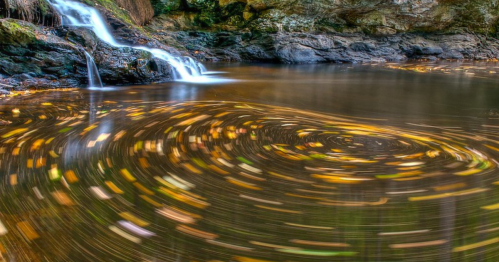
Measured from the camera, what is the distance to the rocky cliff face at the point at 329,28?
48.4ft

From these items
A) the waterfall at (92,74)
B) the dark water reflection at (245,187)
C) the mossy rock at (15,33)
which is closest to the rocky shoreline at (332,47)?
the waterfall at (92,74)

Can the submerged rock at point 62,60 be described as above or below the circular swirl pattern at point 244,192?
above

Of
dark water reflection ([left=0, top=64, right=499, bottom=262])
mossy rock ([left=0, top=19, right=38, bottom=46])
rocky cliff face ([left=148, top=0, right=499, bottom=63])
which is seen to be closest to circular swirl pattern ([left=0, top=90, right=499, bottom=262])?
dark water reflection ([left=0, top=64, right=499, bottom=262])

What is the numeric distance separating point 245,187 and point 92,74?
508 centimetres

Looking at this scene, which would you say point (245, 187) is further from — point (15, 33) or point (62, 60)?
point (15, 33)

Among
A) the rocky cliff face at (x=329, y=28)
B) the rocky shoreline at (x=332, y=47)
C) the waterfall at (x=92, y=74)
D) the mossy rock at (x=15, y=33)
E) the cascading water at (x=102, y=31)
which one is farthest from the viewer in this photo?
the rocky cliff face at (x=329, y=28)

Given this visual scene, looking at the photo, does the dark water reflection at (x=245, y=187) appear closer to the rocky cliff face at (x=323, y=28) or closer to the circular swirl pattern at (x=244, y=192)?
the circular swirl pattern at (x=244, y=192)

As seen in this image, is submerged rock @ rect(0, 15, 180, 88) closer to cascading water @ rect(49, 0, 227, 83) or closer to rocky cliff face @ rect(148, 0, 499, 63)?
cascading water @ rect(49, 0, 227, 83)

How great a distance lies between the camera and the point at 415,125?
10.9ft

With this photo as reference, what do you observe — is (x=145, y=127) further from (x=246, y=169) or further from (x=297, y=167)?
(x=297, y=167)

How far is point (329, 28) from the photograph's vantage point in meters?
16.1

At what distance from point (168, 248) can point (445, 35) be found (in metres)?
19.3

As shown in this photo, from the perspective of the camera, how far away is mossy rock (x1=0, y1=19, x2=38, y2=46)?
5.22 meters

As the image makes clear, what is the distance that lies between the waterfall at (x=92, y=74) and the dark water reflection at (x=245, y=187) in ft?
7.29
